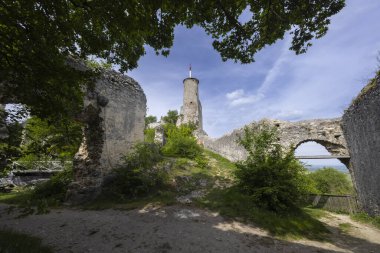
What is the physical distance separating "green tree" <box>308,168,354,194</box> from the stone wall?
56.2 feet

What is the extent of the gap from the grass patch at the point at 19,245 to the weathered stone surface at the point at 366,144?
8.91m

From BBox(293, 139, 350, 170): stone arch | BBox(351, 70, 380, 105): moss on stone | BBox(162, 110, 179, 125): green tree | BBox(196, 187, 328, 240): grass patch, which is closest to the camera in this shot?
BBox(196, 187, 328, 240): grass patch

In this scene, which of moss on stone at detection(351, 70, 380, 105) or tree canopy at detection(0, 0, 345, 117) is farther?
moss on stone at detection(351, 70, 380, 105)

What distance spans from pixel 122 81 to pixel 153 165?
165 inches

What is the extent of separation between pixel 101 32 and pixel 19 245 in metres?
4.29

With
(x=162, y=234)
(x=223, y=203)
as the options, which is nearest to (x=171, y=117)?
(x=223, y=203)

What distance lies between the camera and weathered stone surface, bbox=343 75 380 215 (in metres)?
6.32

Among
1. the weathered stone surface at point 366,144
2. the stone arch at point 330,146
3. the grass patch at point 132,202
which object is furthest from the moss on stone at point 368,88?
the grass patch at point 132,202

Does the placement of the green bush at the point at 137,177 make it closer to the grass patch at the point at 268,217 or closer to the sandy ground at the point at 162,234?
the sandy ground at the point at 162,234

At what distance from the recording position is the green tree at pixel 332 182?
18.4 meters

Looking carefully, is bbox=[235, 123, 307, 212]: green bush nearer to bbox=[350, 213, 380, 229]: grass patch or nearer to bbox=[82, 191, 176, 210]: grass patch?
bbox=[350, 213, 380, 229]: grass patch

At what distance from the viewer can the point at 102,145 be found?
27.0 ft

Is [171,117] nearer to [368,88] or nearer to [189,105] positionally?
[189,105]

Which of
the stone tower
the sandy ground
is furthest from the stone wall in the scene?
the stone tower
